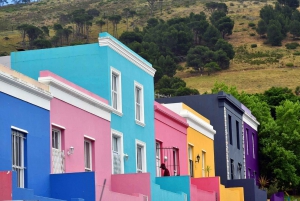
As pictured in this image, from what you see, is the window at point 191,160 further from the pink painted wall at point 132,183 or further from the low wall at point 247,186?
the pink painted wall at point 132,183

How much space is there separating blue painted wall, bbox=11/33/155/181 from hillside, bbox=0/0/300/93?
9150cm

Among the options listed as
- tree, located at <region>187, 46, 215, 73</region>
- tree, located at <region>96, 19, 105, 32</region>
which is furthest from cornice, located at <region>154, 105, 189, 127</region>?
tree, located at <region>96, 19, 105, 32</region>

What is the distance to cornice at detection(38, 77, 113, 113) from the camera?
22328 millimetres

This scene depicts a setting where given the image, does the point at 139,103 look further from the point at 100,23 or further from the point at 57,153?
the point at 100,23

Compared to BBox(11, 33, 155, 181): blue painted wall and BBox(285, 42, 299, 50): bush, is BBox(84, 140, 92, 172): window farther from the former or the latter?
BBox(285, 42, 299, 50): bush

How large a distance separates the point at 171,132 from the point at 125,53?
20.1 feet

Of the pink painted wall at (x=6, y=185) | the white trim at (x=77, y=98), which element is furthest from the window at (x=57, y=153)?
the pink painted wall at (x=6, y=185)

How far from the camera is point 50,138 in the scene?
22.1 meters

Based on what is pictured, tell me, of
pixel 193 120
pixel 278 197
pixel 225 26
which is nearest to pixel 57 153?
pixel 193 120

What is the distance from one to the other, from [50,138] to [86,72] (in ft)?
15.9

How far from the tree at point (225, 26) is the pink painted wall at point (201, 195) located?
129687 millimetres

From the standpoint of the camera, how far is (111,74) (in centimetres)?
2669

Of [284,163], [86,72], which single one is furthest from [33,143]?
[284,163]

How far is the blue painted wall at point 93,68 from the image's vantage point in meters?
26.4
